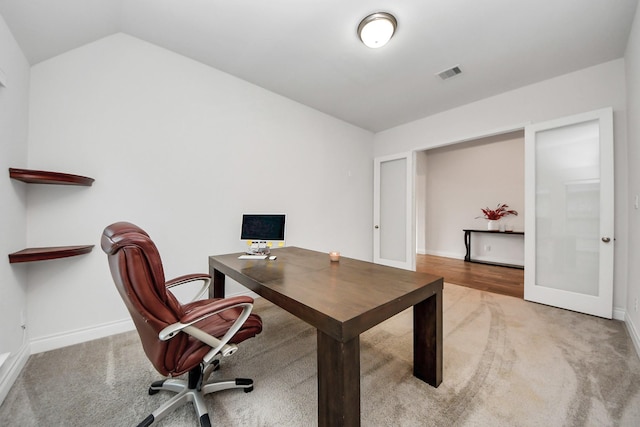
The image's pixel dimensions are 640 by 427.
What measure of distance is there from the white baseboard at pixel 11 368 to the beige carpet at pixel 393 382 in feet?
0.14

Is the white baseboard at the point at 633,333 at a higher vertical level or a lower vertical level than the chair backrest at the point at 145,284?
lower

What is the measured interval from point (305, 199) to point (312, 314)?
8.74 ft

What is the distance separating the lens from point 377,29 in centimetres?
203

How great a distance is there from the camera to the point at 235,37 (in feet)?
7.52

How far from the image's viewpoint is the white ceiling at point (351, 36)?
186cm

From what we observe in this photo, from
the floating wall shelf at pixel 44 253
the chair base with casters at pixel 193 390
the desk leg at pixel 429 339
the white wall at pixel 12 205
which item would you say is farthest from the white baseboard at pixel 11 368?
the desk leg at pixel 429 339

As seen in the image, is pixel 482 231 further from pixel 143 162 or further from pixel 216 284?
pixel 143 162

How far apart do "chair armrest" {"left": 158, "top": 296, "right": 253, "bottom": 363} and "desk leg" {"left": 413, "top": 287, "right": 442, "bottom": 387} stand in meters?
1.10

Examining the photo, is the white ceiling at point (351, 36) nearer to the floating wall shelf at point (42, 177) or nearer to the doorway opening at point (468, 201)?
the floating wall shelf at point (42, 177)

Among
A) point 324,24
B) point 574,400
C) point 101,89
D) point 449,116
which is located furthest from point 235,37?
point 574,400

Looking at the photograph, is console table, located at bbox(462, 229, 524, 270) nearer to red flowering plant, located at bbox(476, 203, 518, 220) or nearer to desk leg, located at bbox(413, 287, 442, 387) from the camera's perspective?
red flowering plant, located at bbox(476, 203, 518, 220)

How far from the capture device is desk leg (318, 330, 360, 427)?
→ 0.98 m

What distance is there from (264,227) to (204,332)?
147 cm

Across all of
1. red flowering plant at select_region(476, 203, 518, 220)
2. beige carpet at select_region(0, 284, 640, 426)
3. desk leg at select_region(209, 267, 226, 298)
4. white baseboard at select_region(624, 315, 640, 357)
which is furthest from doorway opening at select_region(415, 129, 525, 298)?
desk leg at select_region(209, 267, 226, 298)
